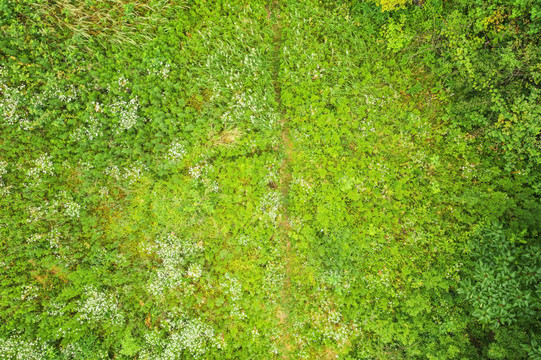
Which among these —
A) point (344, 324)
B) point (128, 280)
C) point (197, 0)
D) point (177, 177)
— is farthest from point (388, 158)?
point (128, 280)

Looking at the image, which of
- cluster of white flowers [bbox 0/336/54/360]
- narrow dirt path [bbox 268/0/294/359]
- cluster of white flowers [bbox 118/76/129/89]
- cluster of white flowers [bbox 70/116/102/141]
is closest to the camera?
cluster of white flowers [bbox 0/336/54/360]

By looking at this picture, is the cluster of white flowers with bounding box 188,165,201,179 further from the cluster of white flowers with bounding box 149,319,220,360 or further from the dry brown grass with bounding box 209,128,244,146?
the cluster of white flowers with bounding box 149,319,220,360

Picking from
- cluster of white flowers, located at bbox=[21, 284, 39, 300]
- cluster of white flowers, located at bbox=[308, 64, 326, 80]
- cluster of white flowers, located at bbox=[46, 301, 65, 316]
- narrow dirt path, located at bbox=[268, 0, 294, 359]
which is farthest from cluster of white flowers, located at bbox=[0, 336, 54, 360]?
cluster of white flowers, located at bbox=[308, 64, 326, 80]

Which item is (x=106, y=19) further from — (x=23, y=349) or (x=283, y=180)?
(x=23, y=349)

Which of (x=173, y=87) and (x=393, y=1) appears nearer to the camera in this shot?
(x=393, y=1)

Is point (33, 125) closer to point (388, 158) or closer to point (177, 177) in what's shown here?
point (177, 177)

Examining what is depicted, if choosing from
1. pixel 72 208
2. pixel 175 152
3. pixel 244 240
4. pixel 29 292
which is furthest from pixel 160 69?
pixel 29 292
